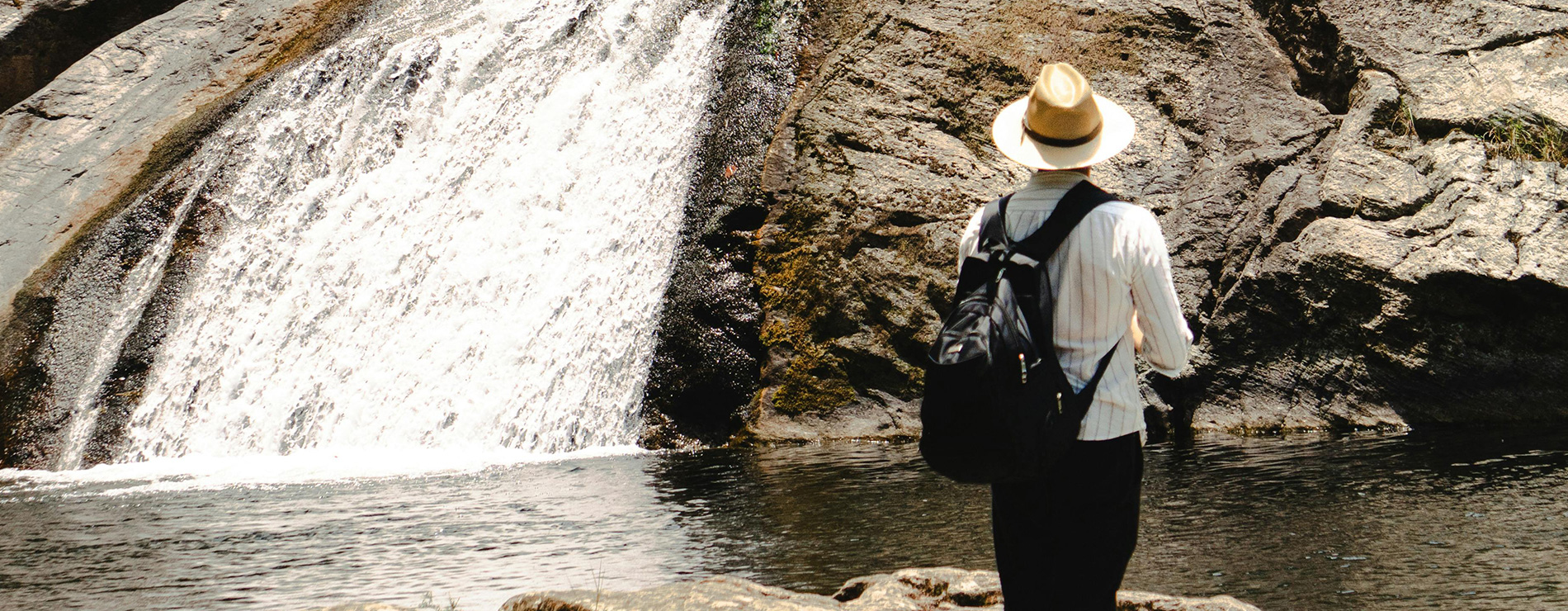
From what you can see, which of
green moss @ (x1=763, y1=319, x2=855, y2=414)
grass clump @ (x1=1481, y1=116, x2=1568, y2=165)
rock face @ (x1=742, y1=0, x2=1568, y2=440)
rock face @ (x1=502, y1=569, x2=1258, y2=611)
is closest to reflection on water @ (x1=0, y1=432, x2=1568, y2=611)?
rock face @ (x1=502, y1=569, x2=1258, y2=611)

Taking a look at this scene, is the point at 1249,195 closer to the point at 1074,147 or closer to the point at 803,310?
the point at 803,310

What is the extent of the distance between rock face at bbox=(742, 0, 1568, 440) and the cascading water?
1.43m

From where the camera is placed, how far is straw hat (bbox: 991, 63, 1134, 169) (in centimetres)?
269

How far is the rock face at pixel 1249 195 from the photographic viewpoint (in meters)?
8.95

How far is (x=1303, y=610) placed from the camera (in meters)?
4.11

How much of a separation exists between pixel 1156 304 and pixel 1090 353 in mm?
166

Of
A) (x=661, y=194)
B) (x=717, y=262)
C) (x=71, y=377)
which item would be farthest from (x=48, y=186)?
(x=717, y=262)

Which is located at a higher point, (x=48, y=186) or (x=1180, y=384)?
(x=48, y=186)

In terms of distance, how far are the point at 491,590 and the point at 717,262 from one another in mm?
6181

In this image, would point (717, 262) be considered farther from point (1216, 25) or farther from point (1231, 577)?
point (1231, 577)

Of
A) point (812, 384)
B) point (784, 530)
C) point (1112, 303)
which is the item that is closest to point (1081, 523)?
point (1112, 303)

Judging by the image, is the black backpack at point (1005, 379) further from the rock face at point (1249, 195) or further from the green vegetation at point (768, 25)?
the green vegetation at point (768, 25)

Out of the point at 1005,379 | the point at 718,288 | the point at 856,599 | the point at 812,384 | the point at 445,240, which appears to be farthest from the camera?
the point at 445,240

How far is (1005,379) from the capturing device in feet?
7.97
